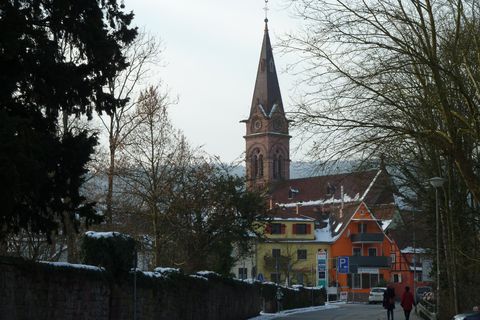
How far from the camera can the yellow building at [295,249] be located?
9956 cm

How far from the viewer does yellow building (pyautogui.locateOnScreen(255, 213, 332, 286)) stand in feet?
327

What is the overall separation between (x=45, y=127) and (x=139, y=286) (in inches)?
340

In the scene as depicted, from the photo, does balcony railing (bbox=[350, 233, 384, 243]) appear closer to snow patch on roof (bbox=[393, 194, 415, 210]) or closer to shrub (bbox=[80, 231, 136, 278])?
snow patch on roof (bbox=[393, 194, 415, 210])

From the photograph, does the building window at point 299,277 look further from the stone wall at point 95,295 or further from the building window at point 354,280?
the stone wall at point 95,295

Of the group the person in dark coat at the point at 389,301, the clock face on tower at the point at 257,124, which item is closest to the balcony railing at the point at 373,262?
the clock face on tower at the point at 257,124

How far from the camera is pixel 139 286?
25438 mm

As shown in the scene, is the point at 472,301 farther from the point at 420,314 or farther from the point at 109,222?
the point at 109,222

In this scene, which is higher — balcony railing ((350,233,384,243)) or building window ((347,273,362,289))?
balcony railing ((350,233,384,243))

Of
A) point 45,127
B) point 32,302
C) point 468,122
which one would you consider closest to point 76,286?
point 32,302

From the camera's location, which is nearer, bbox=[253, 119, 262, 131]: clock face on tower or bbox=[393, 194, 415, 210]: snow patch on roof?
bbox=[393, 194, 415, 210]: snow patch on roof

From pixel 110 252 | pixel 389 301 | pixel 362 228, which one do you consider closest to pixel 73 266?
pixel 110 252

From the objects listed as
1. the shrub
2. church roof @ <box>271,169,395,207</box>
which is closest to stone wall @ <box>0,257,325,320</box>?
the shrub

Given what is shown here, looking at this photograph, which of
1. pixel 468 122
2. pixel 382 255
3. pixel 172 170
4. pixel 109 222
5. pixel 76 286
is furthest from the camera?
pixel 382 255

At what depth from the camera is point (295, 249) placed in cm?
10488
